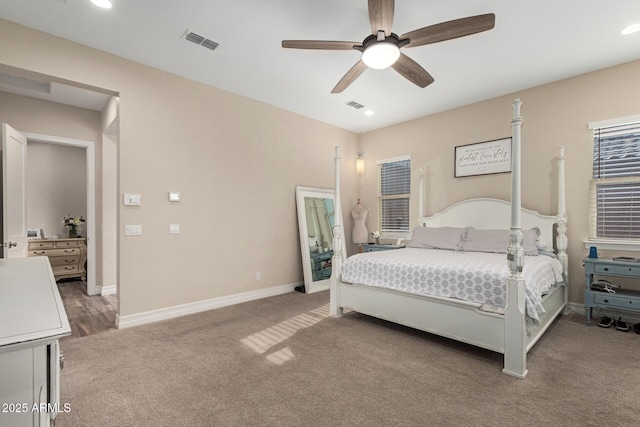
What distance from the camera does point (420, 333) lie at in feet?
10.1

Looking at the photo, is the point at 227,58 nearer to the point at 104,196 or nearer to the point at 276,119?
the point at 276,119

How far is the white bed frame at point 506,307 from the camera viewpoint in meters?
2.29

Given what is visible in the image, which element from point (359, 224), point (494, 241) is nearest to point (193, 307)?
point (359, 224)

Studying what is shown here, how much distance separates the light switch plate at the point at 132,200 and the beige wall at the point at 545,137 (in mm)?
4136

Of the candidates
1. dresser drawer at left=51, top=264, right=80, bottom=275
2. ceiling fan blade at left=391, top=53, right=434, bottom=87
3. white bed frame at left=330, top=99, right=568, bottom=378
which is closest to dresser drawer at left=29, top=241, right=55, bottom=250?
dresser drawer at left=51, top=264, right=80, bottom=275

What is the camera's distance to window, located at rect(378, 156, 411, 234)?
5387 mm

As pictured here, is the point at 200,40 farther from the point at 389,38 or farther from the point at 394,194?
the point at 394,194

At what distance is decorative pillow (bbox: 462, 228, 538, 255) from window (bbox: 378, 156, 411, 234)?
1.48 meters

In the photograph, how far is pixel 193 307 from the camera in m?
3.79

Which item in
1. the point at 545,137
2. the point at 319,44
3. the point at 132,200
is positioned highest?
the point at 319,44

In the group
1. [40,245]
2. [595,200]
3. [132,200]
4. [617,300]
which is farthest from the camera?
[40,245]

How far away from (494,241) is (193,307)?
149 inches

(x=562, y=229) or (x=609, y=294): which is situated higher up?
(x=562, y=229)

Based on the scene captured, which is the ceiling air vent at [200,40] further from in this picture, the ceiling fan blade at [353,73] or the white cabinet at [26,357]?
the white cabinet at [26,357]
